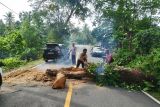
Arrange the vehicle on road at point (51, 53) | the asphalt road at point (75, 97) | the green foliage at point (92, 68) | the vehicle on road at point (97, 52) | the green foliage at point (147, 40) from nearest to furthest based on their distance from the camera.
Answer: the asphalt road at point (75, 97) < the green foliage at point (92, 68) < the green foliage at point (147, 40) < the vehicle on road at point (51, 53) < the vehicle on road at point (97, 52)

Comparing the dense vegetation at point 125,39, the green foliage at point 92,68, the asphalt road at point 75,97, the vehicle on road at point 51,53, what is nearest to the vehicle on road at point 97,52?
the dense vegetation at point 125,39

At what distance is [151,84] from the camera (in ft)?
49.6

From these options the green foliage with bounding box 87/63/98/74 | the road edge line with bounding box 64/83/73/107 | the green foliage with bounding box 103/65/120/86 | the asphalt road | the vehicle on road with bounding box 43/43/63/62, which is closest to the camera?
the road edge line with bounding box 64/83/73/107

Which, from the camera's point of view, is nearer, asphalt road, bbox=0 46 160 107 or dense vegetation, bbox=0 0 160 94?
asphalt road, bbox=0 46 160 107

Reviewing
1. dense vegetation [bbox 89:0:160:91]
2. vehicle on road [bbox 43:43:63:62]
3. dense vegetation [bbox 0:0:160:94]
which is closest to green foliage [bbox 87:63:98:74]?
dense vegetation [bbox 0:0:160:94]

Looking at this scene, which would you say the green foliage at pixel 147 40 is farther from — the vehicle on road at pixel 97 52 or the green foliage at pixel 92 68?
the vehicle on road at pixel 97 52

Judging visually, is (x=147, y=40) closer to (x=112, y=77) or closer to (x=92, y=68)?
(x=92, y=68)

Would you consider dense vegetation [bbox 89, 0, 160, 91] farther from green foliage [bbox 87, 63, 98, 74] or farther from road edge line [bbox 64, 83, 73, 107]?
road edge line [bbox 64, 83, 73, 107]

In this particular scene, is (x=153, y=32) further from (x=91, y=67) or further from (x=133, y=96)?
(x=133, y=96)

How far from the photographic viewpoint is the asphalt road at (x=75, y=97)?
10.4 m

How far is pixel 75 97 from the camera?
11734 mm

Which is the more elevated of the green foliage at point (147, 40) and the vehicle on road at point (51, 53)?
the green foliage at point (147, 40)

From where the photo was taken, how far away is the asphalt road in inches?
408

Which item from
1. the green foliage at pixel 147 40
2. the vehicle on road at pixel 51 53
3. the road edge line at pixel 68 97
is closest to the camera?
the road edge line at pixel 68 97
